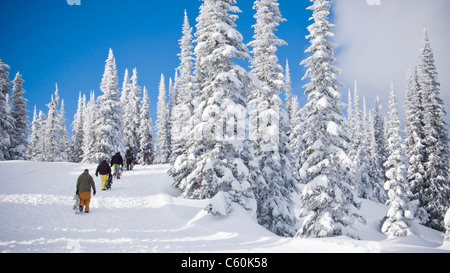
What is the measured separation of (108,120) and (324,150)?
2965 centimetres

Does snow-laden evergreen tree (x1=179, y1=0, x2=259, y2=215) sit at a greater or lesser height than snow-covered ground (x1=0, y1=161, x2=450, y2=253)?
greater

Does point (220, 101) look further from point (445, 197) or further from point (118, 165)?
point (445, 197)

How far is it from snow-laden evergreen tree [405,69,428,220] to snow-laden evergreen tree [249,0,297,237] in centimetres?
1951

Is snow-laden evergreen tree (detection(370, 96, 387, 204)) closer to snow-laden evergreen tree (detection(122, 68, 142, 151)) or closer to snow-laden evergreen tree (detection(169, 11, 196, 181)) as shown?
snow-laden evergreen tree (detection(169, 11, 196, 181))

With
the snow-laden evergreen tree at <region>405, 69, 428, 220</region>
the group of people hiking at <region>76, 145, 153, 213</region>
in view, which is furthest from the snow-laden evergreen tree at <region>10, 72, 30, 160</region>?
the snow-laden evergreen tree at <region>405, 69, 428, 220</region>

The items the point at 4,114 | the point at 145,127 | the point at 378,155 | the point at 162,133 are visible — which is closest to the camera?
the point at 4,114

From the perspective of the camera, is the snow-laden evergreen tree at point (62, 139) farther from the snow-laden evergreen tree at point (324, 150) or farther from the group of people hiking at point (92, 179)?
the snow-laden evergreen tree at point (324, 150)

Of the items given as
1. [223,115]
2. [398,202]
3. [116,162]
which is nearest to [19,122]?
[116,162]

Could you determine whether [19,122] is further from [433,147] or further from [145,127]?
[433,147]

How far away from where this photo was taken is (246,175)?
14.0 m

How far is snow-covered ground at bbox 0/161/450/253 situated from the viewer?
894 cm

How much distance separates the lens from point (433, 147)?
1199 inches
